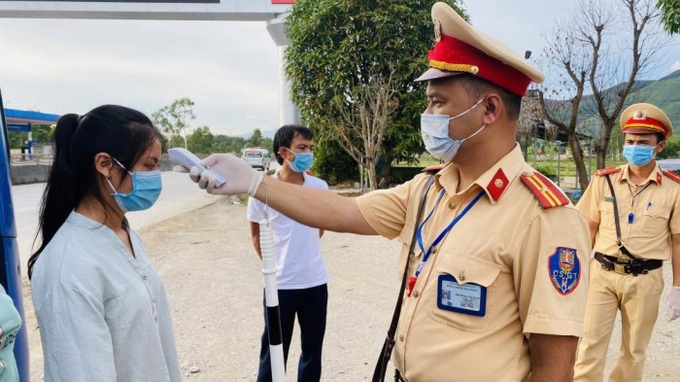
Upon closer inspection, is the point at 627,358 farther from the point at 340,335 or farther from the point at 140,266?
the point at 140,266

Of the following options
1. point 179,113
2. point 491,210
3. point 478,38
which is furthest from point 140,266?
point 179,113

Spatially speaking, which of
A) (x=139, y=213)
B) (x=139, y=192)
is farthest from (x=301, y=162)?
(x=139, y=213)

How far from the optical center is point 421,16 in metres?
12.6

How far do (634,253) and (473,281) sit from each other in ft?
7.95

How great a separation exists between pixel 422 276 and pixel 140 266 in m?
0.95

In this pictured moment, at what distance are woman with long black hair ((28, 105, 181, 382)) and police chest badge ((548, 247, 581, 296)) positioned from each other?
1222 mm

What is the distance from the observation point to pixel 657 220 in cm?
320

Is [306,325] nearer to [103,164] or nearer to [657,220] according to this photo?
[103,164]

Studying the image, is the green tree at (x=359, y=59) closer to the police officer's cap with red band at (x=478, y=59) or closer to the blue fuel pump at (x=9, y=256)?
the police officer's cap with red band at (x=478, y=59)

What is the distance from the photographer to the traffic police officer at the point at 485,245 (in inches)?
51.0

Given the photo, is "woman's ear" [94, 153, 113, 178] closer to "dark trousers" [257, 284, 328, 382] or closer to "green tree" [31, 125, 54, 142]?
"dark trousers" [257, 284, 328, 382]

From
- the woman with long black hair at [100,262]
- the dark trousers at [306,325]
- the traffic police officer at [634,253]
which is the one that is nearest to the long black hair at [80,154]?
the woman with long black hair at [100,262]

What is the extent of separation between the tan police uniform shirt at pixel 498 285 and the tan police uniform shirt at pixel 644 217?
2222mm

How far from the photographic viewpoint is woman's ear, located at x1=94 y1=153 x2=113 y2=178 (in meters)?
1.59
